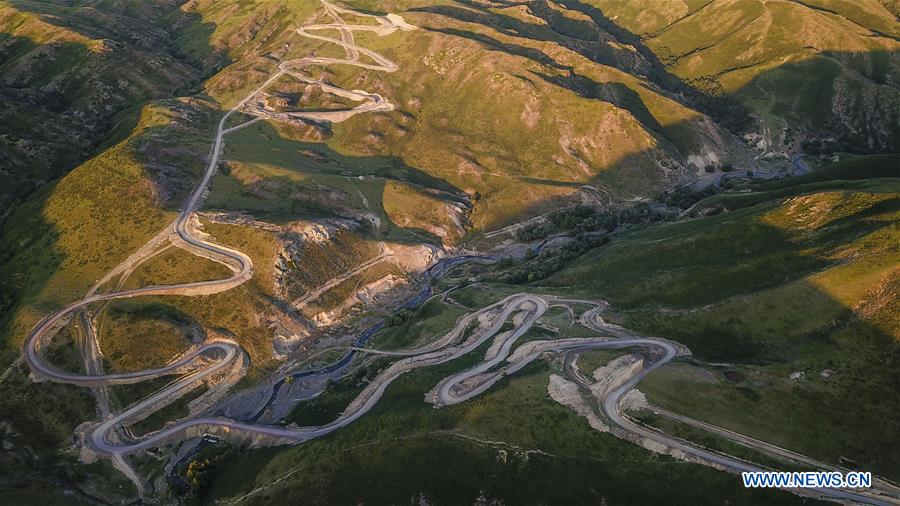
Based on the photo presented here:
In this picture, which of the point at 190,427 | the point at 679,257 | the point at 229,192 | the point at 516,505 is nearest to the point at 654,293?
the point at 679,257

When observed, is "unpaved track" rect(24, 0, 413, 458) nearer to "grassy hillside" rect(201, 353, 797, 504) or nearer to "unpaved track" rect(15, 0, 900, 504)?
"unpaved track" rect(15, 0, 900, 504)

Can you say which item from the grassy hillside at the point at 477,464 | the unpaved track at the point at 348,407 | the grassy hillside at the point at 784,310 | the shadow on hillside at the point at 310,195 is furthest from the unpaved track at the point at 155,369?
the grassy hillside at the point at 784,310

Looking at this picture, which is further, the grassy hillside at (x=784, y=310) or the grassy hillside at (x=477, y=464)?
the grassy hillside at (x=784, y=310)

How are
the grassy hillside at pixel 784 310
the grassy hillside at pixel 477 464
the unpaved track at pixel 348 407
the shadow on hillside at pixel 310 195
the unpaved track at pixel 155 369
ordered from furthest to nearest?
the shadow on hillside at pixel 310 195
the unpaved track at pixel 155 369
the unpaved track at pixel 348 407
the grassy hillside at pixel 784 310
the grassy hillside at pixel 477 464

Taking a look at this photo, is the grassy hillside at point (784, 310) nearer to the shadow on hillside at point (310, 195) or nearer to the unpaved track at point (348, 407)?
the unpaved track at point (348, 407)

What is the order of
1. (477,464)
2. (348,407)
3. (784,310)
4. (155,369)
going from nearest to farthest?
(477,464), (784,310), (348,407), (155,369)

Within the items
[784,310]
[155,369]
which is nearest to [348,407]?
[155,369]

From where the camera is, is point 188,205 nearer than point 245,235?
No

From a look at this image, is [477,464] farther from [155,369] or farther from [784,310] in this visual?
[155,369]

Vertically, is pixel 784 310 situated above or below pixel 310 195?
above

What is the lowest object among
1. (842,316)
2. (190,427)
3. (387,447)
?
(190,427)

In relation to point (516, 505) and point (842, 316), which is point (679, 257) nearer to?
point (842, 316)
